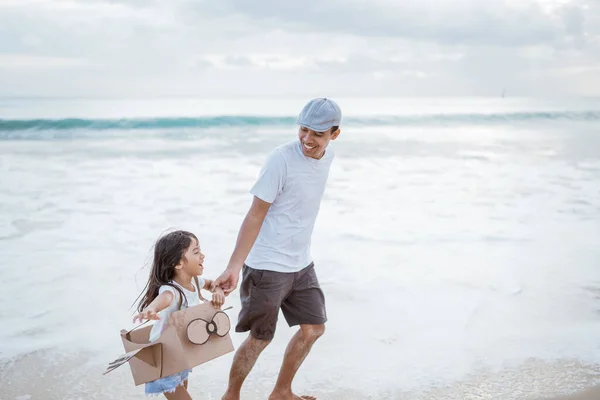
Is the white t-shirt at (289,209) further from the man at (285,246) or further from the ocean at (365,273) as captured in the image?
the ocean at (365,273)

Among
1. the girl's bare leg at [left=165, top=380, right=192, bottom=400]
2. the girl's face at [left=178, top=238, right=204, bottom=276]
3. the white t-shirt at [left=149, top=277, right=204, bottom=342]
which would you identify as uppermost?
the girl's face at [left=178, top=238, right=204, bottom=276]

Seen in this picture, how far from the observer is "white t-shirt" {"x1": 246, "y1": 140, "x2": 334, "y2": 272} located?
10.4 ft

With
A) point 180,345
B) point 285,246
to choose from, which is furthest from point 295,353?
point 180,345

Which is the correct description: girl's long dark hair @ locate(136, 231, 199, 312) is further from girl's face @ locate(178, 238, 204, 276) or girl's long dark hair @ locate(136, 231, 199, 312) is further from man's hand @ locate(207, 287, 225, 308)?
man's hand @ locate(207, 287, 225, 308)

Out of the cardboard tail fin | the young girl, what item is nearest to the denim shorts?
the young girl

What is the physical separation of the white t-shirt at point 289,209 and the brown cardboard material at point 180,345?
43cm

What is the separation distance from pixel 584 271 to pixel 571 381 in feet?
8.26

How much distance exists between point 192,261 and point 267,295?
44 cm

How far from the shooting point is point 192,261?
3.05 metres

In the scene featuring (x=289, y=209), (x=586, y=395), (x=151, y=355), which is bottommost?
(x=586, y=395)

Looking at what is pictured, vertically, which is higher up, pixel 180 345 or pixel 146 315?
pixel 146 315

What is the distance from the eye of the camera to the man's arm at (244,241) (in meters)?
3.09

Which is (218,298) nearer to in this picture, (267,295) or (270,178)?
(267,295)

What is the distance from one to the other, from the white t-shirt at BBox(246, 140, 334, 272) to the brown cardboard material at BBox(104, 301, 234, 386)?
427mm
